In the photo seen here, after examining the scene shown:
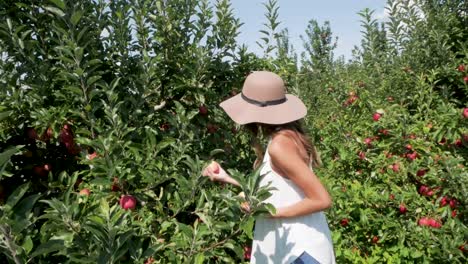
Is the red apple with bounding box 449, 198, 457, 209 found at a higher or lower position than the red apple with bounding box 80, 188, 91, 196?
lower

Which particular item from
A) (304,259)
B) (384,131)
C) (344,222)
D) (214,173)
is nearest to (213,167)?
(214,173)

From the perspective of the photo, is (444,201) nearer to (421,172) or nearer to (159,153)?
(421,172)

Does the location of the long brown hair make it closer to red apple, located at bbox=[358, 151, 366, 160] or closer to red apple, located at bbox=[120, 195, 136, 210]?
red apple, located at bbox=[120, 195, 136, 210]

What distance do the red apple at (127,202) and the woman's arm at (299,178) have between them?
0.69 metres

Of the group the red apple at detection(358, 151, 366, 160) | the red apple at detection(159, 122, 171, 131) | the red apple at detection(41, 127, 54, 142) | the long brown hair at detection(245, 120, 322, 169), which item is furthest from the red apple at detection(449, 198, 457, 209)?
the red apple at detection(41, 127, 54, 142)

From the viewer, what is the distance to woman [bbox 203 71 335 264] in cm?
174

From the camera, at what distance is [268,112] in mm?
1886

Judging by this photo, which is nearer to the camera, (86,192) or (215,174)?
(215,174)

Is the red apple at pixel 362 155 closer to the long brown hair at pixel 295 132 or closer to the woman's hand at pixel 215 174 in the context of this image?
the long brown hair at pixel 295 132

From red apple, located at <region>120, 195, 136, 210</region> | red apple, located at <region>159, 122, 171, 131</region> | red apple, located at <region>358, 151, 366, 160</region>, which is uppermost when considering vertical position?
red apple, located at <region>159, 122, 171, 131</region>

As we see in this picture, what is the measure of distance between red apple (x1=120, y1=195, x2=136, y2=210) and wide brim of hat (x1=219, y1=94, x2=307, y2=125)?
0.60m

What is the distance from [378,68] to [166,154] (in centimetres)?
332

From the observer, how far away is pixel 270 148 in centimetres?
178

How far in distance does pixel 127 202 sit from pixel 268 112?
761 millimetres
